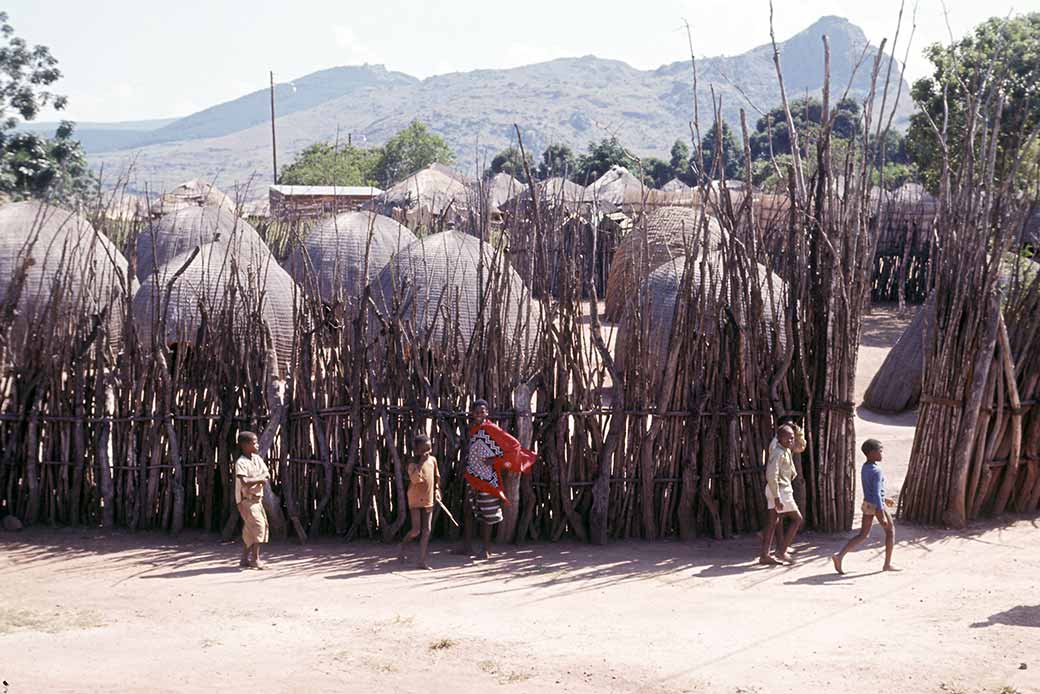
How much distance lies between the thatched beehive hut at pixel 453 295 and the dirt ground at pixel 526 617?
1.31m

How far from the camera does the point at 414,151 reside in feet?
135

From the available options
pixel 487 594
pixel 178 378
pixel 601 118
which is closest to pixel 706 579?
pixel 487 594

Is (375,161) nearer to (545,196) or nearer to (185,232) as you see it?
(185,232)

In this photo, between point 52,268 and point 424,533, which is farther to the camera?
point 52,268

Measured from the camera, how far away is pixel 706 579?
6.21 m

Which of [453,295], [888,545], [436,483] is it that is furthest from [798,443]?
[453,295]

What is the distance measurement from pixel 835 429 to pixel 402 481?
2.61 m

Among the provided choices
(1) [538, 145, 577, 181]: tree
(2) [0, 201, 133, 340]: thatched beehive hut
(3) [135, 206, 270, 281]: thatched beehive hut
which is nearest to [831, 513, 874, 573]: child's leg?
(1) [538, 145, 577, 181]: tree

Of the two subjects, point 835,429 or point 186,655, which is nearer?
point 186,655

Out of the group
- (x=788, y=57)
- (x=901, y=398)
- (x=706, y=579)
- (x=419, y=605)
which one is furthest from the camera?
(x=788, y=57)

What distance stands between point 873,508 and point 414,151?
1418 inches

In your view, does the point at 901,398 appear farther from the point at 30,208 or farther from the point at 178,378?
the point at 30,208

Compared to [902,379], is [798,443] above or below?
above

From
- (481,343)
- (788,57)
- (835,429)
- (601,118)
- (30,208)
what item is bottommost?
(835,429)
